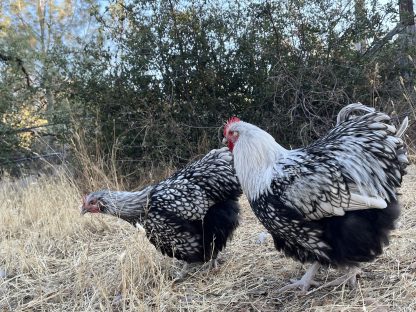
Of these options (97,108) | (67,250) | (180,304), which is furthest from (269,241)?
(97,108)

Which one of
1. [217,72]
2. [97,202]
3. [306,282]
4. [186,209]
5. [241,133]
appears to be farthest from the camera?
[217,72]

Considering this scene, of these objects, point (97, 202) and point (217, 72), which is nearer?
point (97, 202)

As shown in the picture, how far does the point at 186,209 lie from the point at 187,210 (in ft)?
0.04

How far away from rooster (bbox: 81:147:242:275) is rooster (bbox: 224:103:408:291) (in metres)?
0.63

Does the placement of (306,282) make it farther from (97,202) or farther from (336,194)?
(97,202)

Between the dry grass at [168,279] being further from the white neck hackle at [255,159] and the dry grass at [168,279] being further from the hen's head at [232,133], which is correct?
the hen's head at [232,133]

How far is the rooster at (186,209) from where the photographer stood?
3.40 metres

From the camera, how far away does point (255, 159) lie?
3.00m

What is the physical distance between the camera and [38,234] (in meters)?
4.72

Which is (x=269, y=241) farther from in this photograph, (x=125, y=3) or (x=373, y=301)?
(x=125, y=3)

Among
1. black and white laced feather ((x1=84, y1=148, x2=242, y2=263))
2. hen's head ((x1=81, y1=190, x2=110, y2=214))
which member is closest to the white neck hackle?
black and white laced feather ((x1=84, y1=148, x2=242, y2=263))

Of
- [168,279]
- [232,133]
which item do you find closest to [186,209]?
[168,279]

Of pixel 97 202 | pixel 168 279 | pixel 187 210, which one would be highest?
pixel 97 202

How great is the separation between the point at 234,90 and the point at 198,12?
4.87ft
